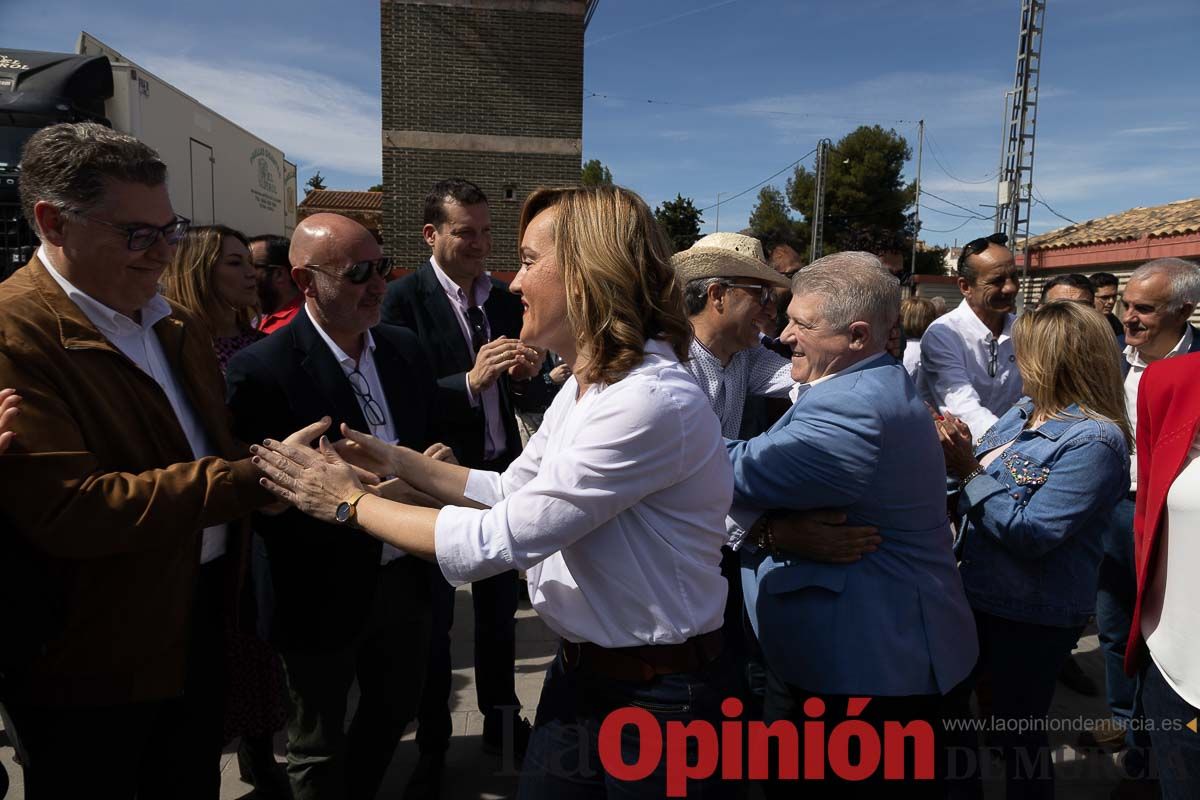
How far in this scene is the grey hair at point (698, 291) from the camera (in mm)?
2869

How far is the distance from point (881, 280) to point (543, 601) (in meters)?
1.33

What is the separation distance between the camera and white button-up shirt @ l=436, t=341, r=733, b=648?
59.6 inches

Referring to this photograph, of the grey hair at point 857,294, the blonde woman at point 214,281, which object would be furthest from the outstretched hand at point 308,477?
the blonde woman at point 214,281

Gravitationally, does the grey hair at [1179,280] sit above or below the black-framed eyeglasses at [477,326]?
above

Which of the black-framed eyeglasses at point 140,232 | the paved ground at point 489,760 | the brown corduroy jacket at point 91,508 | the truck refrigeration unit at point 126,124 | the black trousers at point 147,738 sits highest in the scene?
the truck refrigeration unit at point 126,124

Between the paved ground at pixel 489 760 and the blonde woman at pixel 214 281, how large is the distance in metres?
1.87

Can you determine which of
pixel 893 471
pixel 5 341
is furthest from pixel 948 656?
pixel 5 341

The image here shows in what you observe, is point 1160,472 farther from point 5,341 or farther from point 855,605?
point 5,341

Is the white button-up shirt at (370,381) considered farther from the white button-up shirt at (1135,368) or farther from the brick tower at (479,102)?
the brick tower at (479,102)

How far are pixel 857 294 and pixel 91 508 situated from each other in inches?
78.1

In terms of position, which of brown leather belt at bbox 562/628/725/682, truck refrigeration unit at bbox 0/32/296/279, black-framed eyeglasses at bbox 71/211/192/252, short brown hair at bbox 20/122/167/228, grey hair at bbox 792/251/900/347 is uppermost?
truck refrigeration unit at bbox 0/32/296/279

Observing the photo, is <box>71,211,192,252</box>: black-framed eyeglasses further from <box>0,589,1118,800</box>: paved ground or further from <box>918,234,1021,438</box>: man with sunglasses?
<box>918,234,1021,438</box>: man with sunglasses

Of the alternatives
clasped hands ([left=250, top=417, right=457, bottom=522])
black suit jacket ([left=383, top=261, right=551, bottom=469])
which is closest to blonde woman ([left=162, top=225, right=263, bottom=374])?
black suit jacket ([left=383, top=261, right=551, bottom=469])

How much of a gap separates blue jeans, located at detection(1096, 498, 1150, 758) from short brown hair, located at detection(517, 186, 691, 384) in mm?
2843
